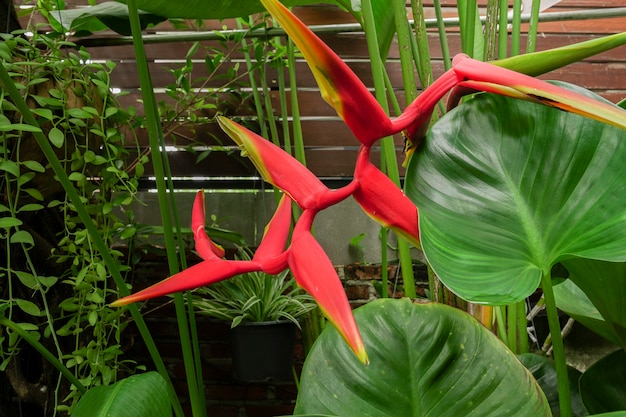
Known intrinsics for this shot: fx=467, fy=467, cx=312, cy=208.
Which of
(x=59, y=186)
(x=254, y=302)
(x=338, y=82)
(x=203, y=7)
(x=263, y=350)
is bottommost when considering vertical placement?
(x=263, y=350)

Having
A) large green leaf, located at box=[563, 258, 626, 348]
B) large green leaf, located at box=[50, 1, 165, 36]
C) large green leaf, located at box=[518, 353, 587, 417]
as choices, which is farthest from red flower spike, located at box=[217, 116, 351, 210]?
large green leaf, located at box=[50, 1, 165, 36]

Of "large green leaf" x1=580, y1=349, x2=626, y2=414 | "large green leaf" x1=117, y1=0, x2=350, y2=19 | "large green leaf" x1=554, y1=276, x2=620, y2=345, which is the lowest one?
"large green leaf" x1=580, y1=349, x2=626, y2=414

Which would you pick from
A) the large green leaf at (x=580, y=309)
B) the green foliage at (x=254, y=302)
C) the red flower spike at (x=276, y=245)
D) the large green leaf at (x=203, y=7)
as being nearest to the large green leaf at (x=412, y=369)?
the red flower spike at (x=276, y=245)

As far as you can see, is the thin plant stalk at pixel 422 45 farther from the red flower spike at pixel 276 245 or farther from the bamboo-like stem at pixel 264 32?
the bamboo-like stem at pixel 264 32

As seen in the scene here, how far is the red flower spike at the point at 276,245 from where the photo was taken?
267 mm

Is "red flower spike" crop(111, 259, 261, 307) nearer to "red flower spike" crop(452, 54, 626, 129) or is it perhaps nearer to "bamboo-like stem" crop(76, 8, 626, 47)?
"red flower spike" crop(452, 54, 626, 129)

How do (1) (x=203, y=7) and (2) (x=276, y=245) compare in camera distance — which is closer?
(2) (x=276, y=245)

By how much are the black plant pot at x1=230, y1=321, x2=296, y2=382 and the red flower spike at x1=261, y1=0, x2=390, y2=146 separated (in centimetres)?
97

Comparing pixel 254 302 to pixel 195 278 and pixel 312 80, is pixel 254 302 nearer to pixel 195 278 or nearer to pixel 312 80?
pixel 312 80

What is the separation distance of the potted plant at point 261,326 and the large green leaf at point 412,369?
0.78 m

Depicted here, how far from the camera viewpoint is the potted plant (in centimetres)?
117

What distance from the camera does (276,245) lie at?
292 millimetres

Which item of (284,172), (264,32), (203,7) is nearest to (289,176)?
(284,172)

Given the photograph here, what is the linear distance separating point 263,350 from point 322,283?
3.40ft
